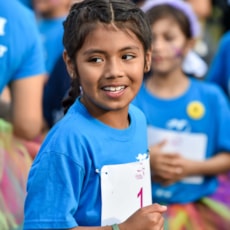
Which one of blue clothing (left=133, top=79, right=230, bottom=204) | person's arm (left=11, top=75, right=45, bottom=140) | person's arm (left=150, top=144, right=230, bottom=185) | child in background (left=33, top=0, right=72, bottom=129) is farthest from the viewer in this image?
child in background (left=33, top=0, right=72, bottom=129)

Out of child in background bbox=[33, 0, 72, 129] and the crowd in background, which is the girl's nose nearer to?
the crowd in background

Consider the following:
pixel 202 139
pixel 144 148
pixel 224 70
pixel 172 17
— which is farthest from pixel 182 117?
pixel 144 148

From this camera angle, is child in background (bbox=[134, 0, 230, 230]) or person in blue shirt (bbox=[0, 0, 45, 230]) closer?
person in blue shirt (bbox=[0, 0, 45, 230])

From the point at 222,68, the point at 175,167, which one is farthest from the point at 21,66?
the point at 222,68

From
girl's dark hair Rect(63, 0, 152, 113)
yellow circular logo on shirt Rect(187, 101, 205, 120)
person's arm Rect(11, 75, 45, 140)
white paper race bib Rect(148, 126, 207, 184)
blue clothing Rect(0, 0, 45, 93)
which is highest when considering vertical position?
girl's dark hair Rect(63, 0, 152, 113)

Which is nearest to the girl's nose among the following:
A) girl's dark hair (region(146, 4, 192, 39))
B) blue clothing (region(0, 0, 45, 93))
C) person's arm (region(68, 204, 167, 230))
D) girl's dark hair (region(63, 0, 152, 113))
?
girl's dark hair (region(63, 0, 152, 113))

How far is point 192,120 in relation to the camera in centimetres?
429

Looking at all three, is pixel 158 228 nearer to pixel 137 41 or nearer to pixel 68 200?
pixel 68 200

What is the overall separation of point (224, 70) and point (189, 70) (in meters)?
0.25

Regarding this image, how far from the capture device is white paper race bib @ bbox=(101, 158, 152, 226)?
267 centimetres

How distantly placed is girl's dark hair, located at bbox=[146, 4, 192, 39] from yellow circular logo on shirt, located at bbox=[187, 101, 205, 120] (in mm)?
476

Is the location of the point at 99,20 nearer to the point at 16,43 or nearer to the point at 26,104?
the point at 16,43

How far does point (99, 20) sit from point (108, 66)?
0.17 m

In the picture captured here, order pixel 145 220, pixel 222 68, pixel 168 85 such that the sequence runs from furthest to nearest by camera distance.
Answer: pixel 222 68 < pixel 168 85 < pixel 145 220
